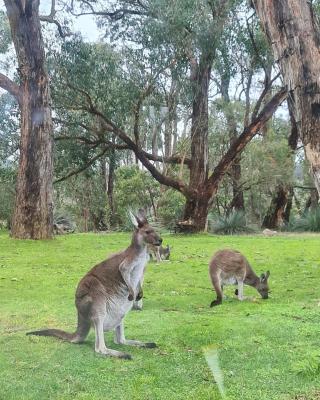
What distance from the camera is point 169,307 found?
25.7 ft

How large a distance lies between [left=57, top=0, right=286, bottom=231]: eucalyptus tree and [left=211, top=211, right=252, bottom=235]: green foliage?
4.48ft

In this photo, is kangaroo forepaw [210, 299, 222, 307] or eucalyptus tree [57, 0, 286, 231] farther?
eucalyptus tree [57, 0, 286, 231]

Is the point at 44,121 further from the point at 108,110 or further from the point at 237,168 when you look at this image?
the point at 237,168

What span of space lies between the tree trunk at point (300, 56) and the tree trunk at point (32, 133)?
12.5 metres

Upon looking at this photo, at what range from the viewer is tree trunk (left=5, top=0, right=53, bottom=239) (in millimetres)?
16719

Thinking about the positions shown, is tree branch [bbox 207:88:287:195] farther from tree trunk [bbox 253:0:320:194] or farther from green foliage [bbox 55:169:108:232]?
tree trunk [bbox 253:0:320:194]

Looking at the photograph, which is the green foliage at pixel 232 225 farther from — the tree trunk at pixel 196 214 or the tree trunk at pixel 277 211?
the tree trunk at pixel 277 211

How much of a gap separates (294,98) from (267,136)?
2266cm

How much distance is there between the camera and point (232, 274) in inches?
324

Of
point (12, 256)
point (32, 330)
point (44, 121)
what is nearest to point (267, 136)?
point (44, 121)

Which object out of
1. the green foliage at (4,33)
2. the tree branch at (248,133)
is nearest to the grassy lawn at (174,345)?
the tree branch at (248,133)

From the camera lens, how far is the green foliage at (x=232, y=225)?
2253 cm

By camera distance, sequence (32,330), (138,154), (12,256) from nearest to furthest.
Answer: (32,330)
(12,256)
(138,154)

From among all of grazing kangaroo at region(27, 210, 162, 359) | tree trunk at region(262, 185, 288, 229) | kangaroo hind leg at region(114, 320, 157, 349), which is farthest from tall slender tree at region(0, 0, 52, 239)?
tree trunk at region(262, 185, 288, 229)
